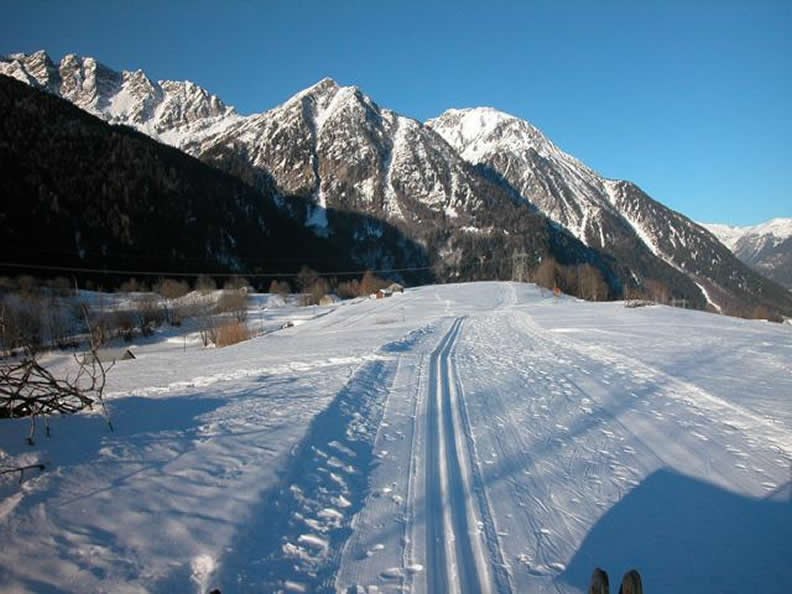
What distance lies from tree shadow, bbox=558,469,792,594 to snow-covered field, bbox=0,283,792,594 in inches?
0.7

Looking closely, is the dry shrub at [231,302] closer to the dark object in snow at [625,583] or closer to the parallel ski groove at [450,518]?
the parallel ski groove at [450,518]

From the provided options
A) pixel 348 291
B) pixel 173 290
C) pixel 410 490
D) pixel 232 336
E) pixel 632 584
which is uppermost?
pixel 173 290

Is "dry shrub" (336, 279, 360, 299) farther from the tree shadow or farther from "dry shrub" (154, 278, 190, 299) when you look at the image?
the tree shadow

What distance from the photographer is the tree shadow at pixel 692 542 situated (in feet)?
11.3

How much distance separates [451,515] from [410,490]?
0.70m

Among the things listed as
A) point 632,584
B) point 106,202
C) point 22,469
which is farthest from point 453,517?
point 106,202

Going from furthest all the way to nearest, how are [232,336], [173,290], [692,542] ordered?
[173,290]
[232,336]
[692,542]

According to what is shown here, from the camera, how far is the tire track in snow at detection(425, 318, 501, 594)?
343cm

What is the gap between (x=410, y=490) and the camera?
4.83 metres

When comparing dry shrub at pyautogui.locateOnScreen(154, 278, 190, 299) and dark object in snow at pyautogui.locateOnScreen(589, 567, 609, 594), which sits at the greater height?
dry shrub at pyautogui.locateOnScreen(154, 278, 190, 299)

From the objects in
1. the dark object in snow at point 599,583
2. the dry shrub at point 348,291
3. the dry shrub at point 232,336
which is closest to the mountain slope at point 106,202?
the dry shrub at point 348,291

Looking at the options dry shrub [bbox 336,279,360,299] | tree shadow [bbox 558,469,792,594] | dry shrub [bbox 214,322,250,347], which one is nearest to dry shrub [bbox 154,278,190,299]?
dry shrub [bbox 336,279,360,299]

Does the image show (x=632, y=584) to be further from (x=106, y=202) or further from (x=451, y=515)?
(x=106, y=202)

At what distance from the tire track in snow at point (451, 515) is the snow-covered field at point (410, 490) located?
0.07 feet
